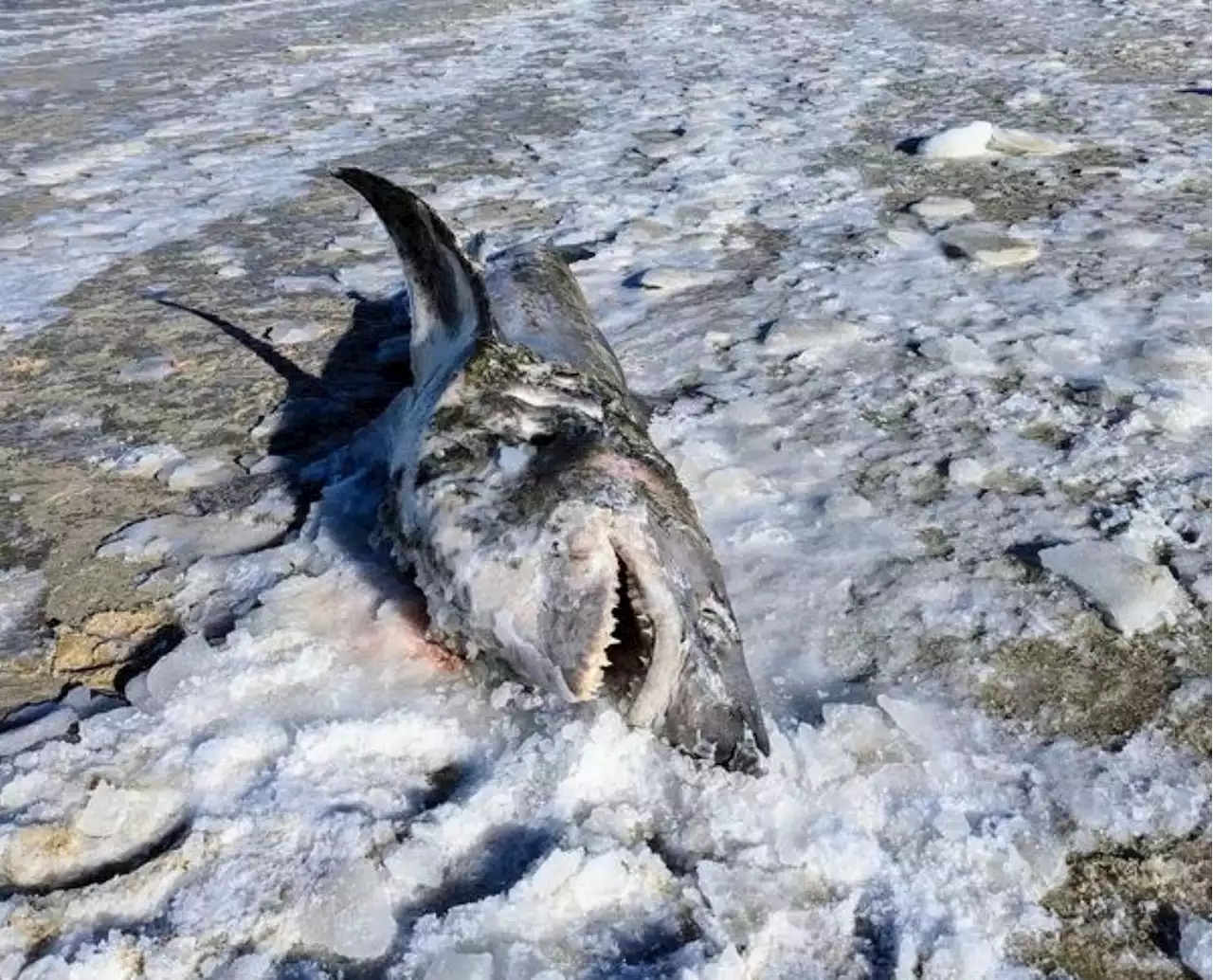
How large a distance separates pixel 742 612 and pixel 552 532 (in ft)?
1.69

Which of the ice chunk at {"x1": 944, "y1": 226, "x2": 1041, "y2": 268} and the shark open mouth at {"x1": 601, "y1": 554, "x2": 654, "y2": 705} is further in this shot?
the ice chunk at {"x1": 944, "y1": 226, "x2": 1041, "y2": 268}

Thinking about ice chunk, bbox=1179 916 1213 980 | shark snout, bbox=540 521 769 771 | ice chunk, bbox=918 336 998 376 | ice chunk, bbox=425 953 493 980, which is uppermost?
shark snout, bbox=540 521 769 771

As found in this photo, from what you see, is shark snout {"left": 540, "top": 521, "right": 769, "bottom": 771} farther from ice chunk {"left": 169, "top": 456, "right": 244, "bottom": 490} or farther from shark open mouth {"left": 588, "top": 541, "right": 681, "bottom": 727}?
ice chunk {"left": 169, "top": 456, "right": 244, "bottom": 490}

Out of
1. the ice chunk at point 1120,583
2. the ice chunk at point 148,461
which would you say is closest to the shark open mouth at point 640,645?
the ice chunk at point 1120,583

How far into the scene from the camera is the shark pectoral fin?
2742mm

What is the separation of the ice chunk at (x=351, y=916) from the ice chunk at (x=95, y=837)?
1.13 feet

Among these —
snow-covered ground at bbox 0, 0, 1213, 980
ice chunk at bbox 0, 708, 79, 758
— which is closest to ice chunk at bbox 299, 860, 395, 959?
snow-covered ground at bbox 0, 0, 1213, 980

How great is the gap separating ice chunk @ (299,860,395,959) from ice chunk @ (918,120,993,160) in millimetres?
4955

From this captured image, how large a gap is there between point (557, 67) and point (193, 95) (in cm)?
277

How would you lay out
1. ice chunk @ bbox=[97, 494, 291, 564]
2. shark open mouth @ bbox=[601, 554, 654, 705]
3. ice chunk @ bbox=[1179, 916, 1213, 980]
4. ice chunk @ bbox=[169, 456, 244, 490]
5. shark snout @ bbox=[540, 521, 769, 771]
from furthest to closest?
ice chunk @ bbox=[169, 456, 244, 490] < ice chunk @ bbox=[97, 494, 291, 564] < shark open mouth @ bbox=[601, 554, 654, 705] < shark snout @ bbox=[540, 521, 769, 771] < ice chunk @ bbox=[1179, 916, 1213, 980]

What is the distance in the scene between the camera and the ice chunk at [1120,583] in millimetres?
2355

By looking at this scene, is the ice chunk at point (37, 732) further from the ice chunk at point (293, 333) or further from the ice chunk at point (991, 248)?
the ice chunk at point (991, 248)

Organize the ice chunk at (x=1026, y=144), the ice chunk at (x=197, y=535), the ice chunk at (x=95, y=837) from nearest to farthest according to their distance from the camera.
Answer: the ice chunk at (x=95, y=837), the ice chunk at (x=197, y=535), the ice chunk at (x=1026, y=144)

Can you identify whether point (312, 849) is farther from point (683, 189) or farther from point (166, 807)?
point (683, 189)
